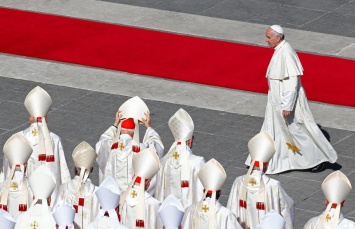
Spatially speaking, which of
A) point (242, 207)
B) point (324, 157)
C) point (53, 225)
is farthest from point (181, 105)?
point (53, 225)

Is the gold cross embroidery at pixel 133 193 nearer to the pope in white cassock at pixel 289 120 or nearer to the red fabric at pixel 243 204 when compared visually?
the red fabric at pixel 243 204

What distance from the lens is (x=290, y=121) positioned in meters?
18.4

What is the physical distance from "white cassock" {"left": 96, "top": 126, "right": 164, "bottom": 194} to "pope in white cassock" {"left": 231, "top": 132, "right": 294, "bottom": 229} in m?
1.39

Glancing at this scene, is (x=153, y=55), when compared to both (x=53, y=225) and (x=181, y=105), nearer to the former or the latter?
(x=181, y=105)

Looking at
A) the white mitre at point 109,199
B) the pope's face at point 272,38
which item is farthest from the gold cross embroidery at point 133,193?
the pope's face at point 272,38

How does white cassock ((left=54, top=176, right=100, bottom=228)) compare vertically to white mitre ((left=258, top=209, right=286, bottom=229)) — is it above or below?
above

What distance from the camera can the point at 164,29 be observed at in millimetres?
23109

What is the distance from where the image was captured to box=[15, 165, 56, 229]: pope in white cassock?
1373 cm

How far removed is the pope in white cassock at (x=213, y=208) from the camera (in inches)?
555

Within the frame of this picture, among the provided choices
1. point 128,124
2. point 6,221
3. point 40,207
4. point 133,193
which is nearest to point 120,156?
point 128,124

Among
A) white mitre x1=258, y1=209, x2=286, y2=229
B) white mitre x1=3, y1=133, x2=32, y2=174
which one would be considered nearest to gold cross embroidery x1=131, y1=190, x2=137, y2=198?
white mitre x1=3, y1=133, x2=32, y2=174

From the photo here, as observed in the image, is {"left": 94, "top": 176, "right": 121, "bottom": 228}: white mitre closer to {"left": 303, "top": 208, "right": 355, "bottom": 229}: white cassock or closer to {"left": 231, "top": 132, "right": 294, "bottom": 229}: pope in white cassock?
{"left": 231, "top": 132, "right": 294, "bottom": 229}: pope in white cassock

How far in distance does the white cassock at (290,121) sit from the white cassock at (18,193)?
3961mm

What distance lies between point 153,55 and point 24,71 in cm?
197
